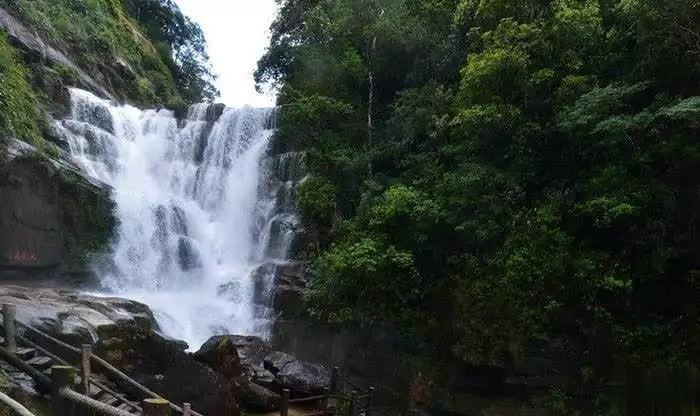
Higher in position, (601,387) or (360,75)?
(360,75)

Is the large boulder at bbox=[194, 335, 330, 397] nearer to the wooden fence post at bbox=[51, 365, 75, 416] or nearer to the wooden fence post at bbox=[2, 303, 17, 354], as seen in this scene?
the wooden fence post at bbox=[2, 303, 17, 354]

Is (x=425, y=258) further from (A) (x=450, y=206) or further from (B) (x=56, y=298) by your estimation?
(B) (x=56, y=298)

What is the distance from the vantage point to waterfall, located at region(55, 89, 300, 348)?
16797 mm

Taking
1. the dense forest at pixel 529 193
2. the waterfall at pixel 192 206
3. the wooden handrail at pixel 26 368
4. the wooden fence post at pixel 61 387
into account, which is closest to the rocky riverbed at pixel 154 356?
the wooden handrail at pixel 26 368

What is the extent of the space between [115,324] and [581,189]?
10358 millimetres

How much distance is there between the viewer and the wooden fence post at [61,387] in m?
5.10

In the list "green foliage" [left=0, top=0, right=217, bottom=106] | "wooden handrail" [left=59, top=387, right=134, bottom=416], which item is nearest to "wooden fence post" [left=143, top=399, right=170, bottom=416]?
"wooden handrail" [left=59, top=387, right=134, bottom=416]

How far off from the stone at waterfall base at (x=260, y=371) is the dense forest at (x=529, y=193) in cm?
197

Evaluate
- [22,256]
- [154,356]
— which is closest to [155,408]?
[154,356]

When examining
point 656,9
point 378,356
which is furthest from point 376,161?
point 656,9

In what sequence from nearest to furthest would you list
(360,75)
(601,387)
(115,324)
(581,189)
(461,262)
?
(115,324) < (601,387) < (581,189) < (461,262) < (360,75)

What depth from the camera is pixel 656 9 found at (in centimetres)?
1143

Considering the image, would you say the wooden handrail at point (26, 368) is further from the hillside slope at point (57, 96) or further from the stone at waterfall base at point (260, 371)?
the hillside slope at point (57, 96)

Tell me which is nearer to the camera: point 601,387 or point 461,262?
point 601,387
